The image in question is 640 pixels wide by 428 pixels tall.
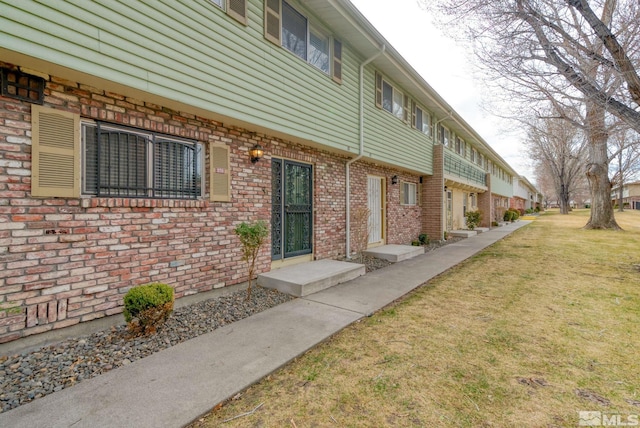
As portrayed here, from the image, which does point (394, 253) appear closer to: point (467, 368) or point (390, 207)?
point (390, 207)

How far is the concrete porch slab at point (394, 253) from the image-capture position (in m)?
8.12

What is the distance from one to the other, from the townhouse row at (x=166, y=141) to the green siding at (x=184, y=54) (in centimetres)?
2

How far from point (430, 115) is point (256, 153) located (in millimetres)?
9909

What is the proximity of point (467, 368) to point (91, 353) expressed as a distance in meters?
3.87

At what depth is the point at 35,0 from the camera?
275cm

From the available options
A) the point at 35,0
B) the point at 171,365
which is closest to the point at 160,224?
the point at 171,365

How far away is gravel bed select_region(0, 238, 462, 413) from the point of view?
249 centimetres

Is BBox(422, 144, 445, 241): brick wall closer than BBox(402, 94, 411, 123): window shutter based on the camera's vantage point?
No

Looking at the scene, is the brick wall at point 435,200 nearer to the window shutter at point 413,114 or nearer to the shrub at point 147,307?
the window shutter at point 413,114

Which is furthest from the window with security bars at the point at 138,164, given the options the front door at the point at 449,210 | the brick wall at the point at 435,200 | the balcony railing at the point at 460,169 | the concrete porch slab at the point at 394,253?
the front door at the point at 449,210

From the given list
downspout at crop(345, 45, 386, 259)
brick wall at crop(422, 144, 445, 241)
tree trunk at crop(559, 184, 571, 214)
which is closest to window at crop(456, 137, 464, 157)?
brick wall at crop(422, 144, 445, 241)

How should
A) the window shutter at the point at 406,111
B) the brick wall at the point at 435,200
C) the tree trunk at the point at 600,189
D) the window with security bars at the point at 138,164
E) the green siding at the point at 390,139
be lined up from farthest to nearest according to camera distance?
the tree trunk at the point at 600,189
the brick wall at the point at 435,200
the window shutter at the point at 406,111
the green siding at the point at 390,139
the window with security bars at the point at 138,164

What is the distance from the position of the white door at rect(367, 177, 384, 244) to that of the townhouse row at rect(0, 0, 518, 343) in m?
1.73

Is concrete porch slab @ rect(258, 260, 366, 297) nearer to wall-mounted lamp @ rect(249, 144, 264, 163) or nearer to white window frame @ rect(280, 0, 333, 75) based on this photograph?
wall-mounted lamp @ rect(249, 144, 264, 163)
